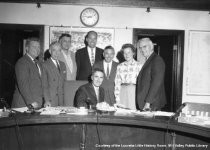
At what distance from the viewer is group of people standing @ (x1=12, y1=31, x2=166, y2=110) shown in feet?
10.6

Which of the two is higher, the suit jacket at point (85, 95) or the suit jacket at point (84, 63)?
the suit jacket at point (84, 63)

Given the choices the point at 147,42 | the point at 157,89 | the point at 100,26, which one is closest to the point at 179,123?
the point at 157,89

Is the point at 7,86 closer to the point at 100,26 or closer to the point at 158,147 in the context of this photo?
the point at 100,26

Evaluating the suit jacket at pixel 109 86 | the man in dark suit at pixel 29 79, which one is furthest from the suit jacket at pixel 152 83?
the man in dark suit at pixel 29 79

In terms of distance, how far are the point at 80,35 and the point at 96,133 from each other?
3105mm

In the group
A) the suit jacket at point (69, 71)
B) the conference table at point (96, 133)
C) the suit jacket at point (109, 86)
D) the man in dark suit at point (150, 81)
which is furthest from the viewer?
the suit jacket at point (69, 71)

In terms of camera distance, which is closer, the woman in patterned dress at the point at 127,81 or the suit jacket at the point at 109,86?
the woman in patterned dress at the point at 127,81

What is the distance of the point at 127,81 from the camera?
3.86 metres

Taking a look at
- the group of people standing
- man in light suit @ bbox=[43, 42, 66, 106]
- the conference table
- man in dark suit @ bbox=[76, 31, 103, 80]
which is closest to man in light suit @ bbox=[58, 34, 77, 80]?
man in dark suit @ bbox=[76, 31, 103, 80]

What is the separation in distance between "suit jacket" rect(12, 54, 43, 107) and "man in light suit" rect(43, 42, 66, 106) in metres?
0.14

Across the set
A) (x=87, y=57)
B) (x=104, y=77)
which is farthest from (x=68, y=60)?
(x=104, y=77)

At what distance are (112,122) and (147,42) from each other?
150 cm

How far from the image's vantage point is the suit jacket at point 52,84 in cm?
359

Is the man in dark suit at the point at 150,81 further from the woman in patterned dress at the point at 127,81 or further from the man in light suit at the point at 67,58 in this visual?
the man in light suit at the point at 67,58
